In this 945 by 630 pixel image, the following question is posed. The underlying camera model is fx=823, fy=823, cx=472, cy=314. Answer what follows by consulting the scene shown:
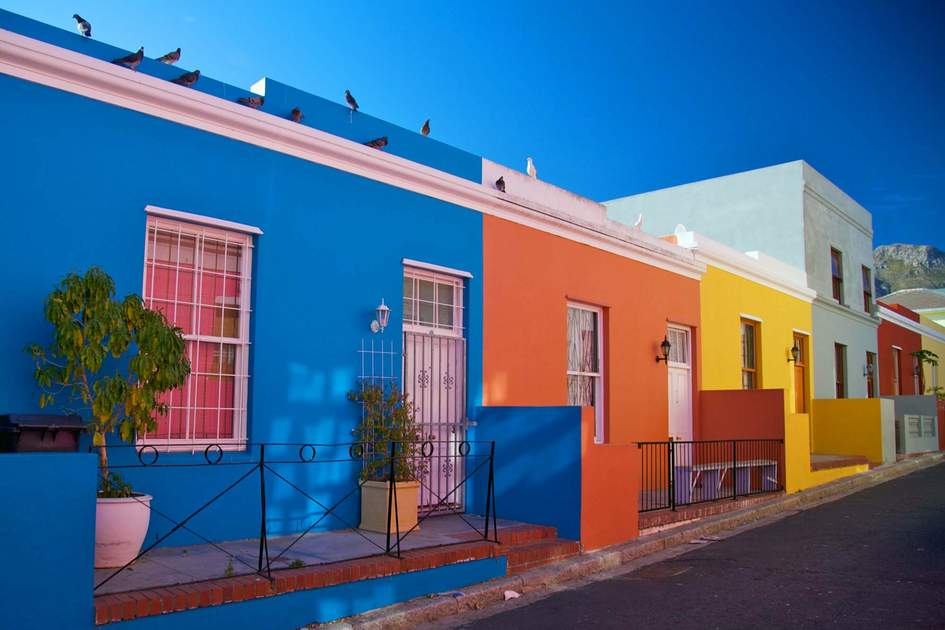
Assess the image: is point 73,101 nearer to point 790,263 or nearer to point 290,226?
point 290,226

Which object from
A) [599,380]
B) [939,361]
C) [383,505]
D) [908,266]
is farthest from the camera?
[908,266]

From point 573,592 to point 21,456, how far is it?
470 cm

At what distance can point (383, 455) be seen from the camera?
8062 mm

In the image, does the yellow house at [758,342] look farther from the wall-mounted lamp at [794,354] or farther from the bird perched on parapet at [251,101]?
the bird perched on parapet at [251,101]

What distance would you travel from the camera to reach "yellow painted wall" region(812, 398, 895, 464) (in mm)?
18016

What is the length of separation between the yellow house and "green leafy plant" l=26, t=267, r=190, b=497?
10.1 m

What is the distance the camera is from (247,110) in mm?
7367

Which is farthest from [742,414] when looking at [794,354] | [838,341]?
[838,341]

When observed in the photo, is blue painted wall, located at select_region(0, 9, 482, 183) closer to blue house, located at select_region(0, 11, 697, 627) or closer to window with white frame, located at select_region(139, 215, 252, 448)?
blue house, located at select_region(0, 11, 697, 627)

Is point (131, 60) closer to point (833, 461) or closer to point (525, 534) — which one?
point (525, 534)

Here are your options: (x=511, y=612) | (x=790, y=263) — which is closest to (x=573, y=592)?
(x=511, y=612)

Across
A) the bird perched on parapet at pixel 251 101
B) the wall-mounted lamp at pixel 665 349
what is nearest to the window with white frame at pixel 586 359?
the wall-mounted lamp at pixel 665 349

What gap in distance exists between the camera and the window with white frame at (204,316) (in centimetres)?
692

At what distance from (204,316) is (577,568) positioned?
422 centimetres
